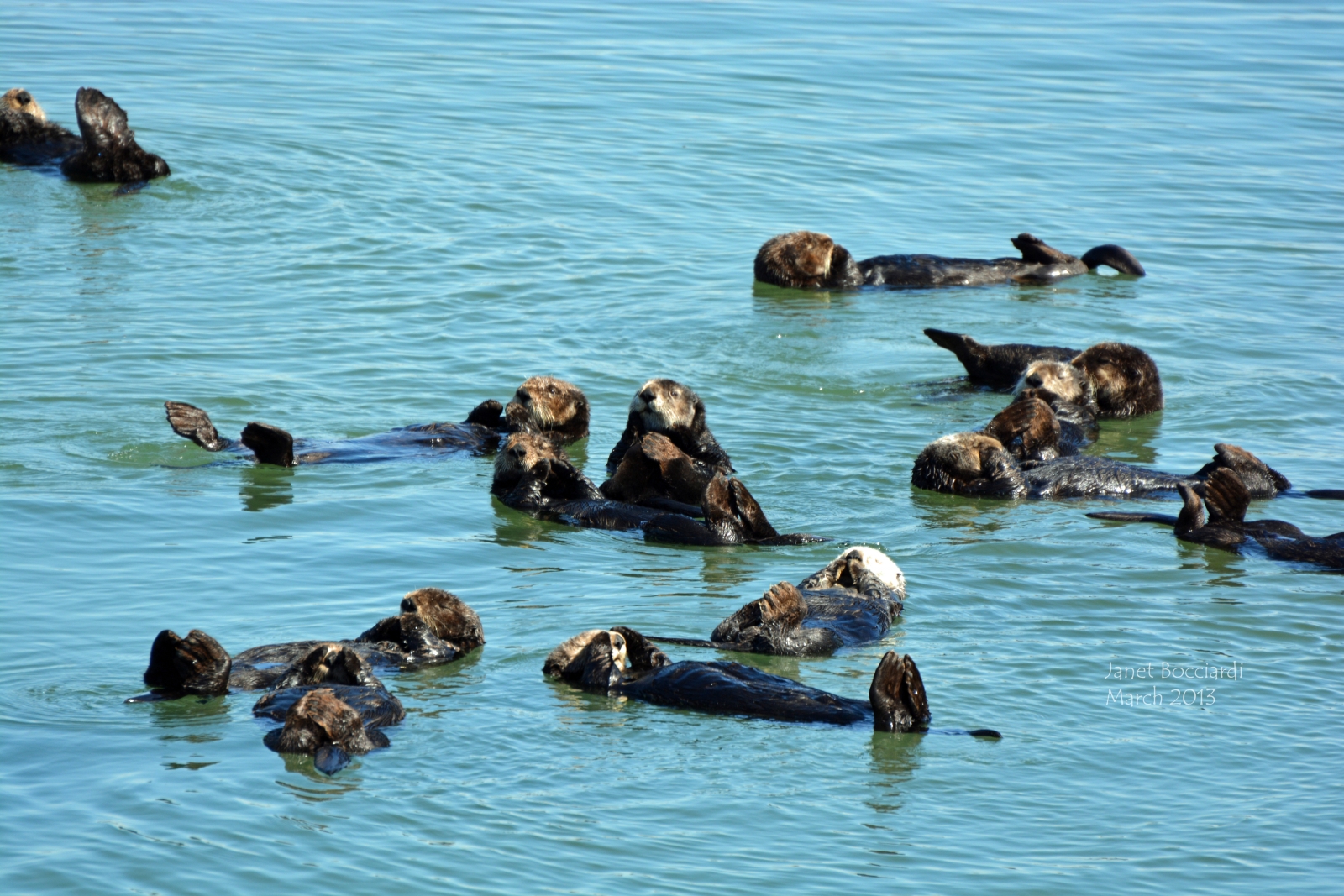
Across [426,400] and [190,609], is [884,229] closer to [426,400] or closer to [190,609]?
[426,400]

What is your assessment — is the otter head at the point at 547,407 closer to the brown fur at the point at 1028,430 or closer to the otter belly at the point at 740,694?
the brown fur at the point at 1028,430

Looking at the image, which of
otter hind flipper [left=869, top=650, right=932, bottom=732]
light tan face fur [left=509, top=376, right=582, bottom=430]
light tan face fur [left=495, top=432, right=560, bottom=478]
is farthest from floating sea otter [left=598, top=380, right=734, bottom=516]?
otter hind flipper [left=869, top=650, right=932, bottom=732]

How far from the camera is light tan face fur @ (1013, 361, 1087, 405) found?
31.2 ft

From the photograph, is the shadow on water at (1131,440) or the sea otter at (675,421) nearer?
the sea otter at (675,421)

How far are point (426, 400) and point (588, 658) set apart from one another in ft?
14.6

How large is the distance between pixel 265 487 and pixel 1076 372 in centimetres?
485

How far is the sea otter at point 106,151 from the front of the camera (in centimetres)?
1344

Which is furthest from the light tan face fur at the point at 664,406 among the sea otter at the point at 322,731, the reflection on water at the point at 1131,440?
the sea otter at the point at 322,731

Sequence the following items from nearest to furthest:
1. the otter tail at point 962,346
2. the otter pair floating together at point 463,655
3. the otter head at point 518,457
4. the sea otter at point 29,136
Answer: the otter pair floating together at point 463,655
the otter head at point 518,457
the otter tail at point 962,346
the sea otter at point 29,136

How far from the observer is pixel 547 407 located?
8.91m

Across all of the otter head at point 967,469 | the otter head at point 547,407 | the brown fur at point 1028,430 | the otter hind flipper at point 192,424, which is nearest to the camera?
the otter hind flipper at point 192,424

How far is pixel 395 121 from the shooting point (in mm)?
17375

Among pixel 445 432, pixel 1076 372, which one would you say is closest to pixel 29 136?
pixel 445 432

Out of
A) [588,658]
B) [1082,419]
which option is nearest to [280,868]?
[588,658]
